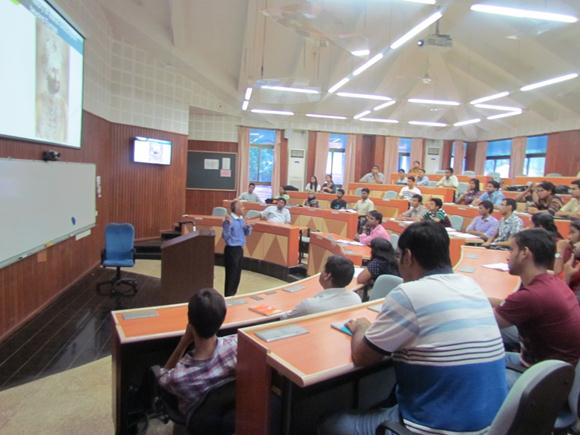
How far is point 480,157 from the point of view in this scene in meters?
16.2

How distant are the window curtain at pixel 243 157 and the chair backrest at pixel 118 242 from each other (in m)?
7.49

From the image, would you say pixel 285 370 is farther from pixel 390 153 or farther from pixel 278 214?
pixel 390 153

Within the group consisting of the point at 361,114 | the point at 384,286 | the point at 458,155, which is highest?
the point at 361,114

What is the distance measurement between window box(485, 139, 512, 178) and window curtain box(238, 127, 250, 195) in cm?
896

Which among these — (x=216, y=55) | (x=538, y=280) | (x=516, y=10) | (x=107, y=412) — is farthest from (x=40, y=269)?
(x=216, y=55)

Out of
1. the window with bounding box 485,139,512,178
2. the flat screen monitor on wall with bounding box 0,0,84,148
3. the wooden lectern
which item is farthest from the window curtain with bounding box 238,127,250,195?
the window with bounding box 485,139,512,178

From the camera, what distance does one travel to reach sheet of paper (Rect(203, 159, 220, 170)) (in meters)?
12.4

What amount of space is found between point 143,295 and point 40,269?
1.33m

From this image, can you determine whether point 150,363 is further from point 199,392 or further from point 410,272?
point 410,272

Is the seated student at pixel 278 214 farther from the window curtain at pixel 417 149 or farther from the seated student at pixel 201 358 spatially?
the window curtain at pixel 417 149

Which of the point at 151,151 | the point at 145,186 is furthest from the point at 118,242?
the point at 151,151

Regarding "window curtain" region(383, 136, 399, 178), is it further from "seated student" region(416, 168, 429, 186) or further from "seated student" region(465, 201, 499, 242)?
"seated student" region(465, 201, 499, 242)

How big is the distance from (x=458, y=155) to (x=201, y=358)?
54.1ft

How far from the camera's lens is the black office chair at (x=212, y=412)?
1.91m
